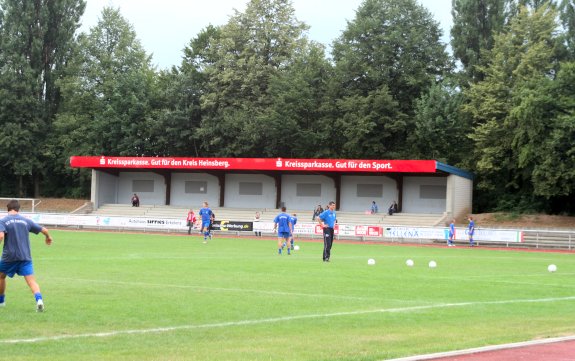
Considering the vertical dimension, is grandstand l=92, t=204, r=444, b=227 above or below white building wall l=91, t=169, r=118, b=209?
below

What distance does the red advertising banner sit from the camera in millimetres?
56188

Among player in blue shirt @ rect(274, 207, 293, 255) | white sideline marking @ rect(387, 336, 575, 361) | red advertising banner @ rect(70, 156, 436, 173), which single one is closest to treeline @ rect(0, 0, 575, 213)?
red advertising banner @ rect(70, 156, 436, 173)

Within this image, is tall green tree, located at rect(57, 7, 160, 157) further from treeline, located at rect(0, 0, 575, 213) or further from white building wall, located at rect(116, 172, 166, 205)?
white building wall, located at rect(116, 172, 166, 205)

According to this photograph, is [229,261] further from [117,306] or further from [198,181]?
[198,181]

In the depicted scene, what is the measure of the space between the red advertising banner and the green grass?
3432cm

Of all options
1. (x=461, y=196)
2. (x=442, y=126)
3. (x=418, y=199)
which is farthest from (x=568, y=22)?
(x=418, y=199)

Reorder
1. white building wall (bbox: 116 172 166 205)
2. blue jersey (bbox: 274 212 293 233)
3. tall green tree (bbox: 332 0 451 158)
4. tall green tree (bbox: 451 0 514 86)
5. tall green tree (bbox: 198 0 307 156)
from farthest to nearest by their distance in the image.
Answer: tall green tree (bbox: 198 0 307 156)
white building wall (bbox: 116 172 166 205)
tall green tree (bbox: 451 0 514 86)
tall green tree (bbox: 332 0 451 158)
blue jersey (bbox: 274 212 293 233)

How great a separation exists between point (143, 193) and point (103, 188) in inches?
139

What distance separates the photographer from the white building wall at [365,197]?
6100 centimetres

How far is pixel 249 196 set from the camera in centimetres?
6512

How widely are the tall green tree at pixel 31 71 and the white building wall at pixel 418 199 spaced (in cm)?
3495

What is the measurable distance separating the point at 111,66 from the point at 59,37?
560 cm

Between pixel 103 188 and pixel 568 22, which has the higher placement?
pixel 568 22

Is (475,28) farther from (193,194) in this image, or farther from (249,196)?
(193,194)
